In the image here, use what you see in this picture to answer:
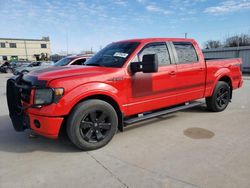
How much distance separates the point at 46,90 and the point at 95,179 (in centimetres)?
151

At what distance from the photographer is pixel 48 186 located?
111 inches

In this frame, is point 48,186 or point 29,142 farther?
point 29,142

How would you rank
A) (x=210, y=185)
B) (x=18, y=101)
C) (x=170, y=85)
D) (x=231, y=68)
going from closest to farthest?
(x=210, y=185)
(x=18, y=101)
(x=170, y=85)
(x=231, y=68)

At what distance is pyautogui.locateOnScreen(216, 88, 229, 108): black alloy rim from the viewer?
5.97 metres

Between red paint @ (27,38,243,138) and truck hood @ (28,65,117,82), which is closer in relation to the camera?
red paint @ (27,38,243,138)

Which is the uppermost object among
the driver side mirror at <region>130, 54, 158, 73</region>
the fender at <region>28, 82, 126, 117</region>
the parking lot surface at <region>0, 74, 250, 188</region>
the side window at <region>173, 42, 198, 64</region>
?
the side window at <region>173, 42, 198, 64</region>

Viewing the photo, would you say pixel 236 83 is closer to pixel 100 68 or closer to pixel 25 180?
pixel 100 68

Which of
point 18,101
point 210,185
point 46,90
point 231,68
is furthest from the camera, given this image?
point 231,68

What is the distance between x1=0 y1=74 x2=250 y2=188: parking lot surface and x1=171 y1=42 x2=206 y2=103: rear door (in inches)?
28.4

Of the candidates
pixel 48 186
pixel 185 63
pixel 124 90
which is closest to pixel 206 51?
pixel 185 63

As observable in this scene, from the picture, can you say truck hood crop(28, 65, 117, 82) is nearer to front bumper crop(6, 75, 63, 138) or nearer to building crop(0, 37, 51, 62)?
front bumper crop(6, 75, 63, 138)

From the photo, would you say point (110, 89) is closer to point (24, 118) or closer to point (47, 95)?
point (47, 95)

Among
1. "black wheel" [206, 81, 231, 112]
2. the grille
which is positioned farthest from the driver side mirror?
"black wheel" [206, 81, 231, 112]

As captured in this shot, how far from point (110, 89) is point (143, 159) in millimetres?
1308
